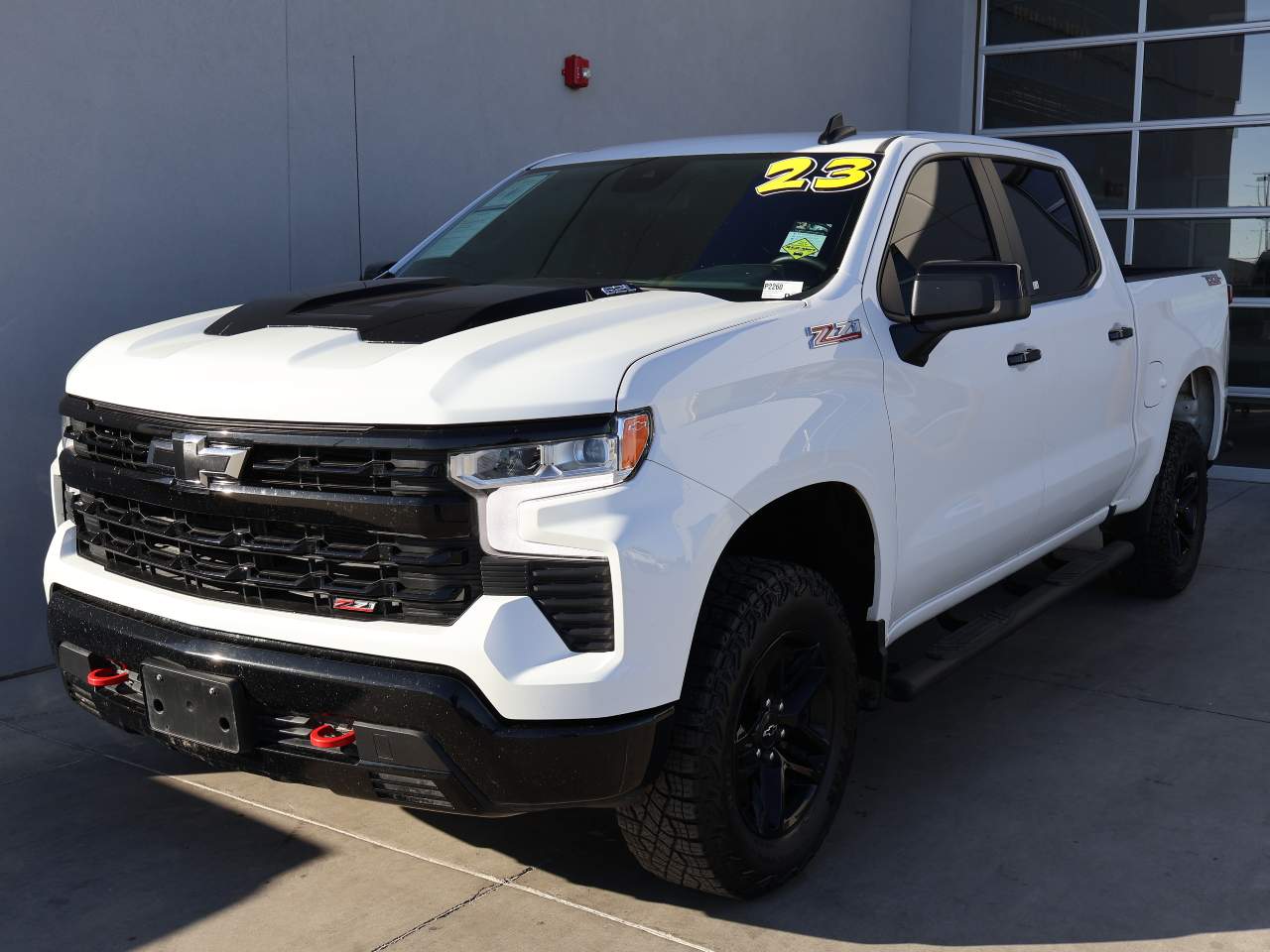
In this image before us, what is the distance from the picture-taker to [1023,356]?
13.5 feet

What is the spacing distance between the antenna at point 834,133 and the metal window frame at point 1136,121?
6471 millimetres

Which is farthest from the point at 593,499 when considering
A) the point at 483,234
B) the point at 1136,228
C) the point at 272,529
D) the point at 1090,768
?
the point at 1136,228

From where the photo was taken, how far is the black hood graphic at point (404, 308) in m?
3.04

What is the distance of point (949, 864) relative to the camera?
3445 millimetres

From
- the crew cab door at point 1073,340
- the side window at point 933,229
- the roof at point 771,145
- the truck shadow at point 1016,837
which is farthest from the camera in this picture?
the crew cab door at point 1073,340

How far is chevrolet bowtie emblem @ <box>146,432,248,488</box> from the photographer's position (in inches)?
112

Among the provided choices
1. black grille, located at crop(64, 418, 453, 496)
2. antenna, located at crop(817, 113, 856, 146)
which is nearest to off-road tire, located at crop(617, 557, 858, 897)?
black grille, located at crop(64, 418, 453, 496)

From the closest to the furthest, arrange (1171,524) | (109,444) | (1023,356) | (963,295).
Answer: (109,444), (963,295), (1023,356), (1171,524)

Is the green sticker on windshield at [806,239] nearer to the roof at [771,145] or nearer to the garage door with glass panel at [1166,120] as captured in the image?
the roof at [771,145]

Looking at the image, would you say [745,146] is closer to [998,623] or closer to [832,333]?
[832,333]

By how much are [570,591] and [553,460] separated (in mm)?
263

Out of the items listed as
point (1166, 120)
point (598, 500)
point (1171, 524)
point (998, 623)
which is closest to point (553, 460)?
point (598, 500)

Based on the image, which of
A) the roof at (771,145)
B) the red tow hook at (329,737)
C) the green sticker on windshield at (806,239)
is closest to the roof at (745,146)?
the roof at (771,145)

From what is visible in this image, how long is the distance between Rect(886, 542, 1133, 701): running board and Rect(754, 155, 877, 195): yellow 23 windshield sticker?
1356mm
